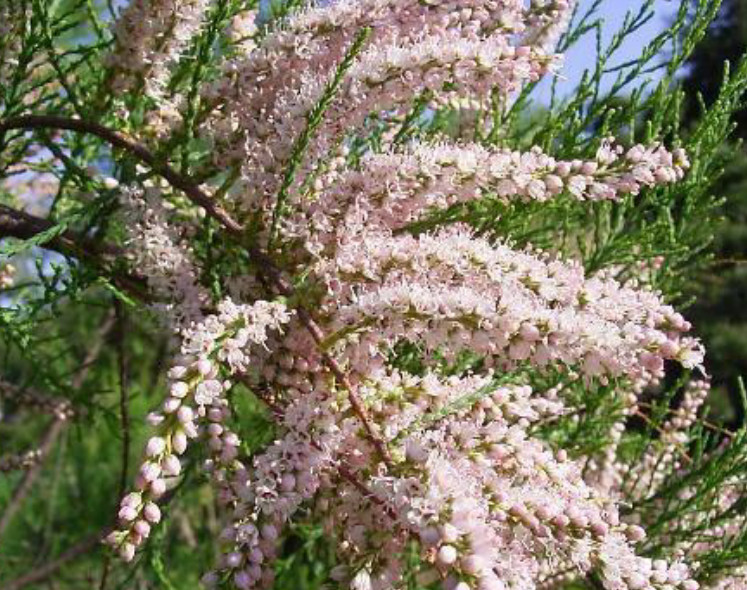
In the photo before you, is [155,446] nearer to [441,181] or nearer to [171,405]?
[171,405]

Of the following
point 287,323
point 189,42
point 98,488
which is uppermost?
point 189,42

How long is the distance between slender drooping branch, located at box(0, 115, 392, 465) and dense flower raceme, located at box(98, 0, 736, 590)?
1 centimetres

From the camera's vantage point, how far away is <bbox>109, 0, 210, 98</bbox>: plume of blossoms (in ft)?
5.72

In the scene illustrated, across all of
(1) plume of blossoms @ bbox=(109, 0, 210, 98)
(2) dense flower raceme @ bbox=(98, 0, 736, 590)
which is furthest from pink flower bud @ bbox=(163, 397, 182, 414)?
(1) plume of blossoms @ bbox=(109, 0, 210, 98)

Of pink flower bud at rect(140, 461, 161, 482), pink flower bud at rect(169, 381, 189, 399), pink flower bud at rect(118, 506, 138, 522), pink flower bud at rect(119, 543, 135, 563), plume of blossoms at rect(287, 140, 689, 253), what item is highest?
plume of blossoms at rect(287, 140, 689, 253)

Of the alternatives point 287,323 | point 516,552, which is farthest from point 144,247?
point 516,552

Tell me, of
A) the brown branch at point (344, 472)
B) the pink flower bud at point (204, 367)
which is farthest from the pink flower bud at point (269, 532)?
the pink flower bud at point (204, 367)

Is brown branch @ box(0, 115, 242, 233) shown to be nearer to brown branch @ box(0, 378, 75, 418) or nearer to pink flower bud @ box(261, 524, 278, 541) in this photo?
pink flower bud @ box(261, 524, 278, 541)

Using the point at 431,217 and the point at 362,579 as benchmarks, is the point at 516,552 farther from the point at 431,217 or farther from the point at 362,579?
the point at 431,217

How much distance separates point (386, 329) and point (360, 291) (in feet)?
0.44

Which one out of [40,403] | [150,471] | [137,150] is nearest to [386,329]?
[150,471]

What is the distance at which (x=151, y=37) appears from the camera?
5.88ft

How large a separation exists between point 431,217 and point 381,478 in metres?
0.69

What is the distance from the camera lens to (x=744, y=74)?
210 centimetres
